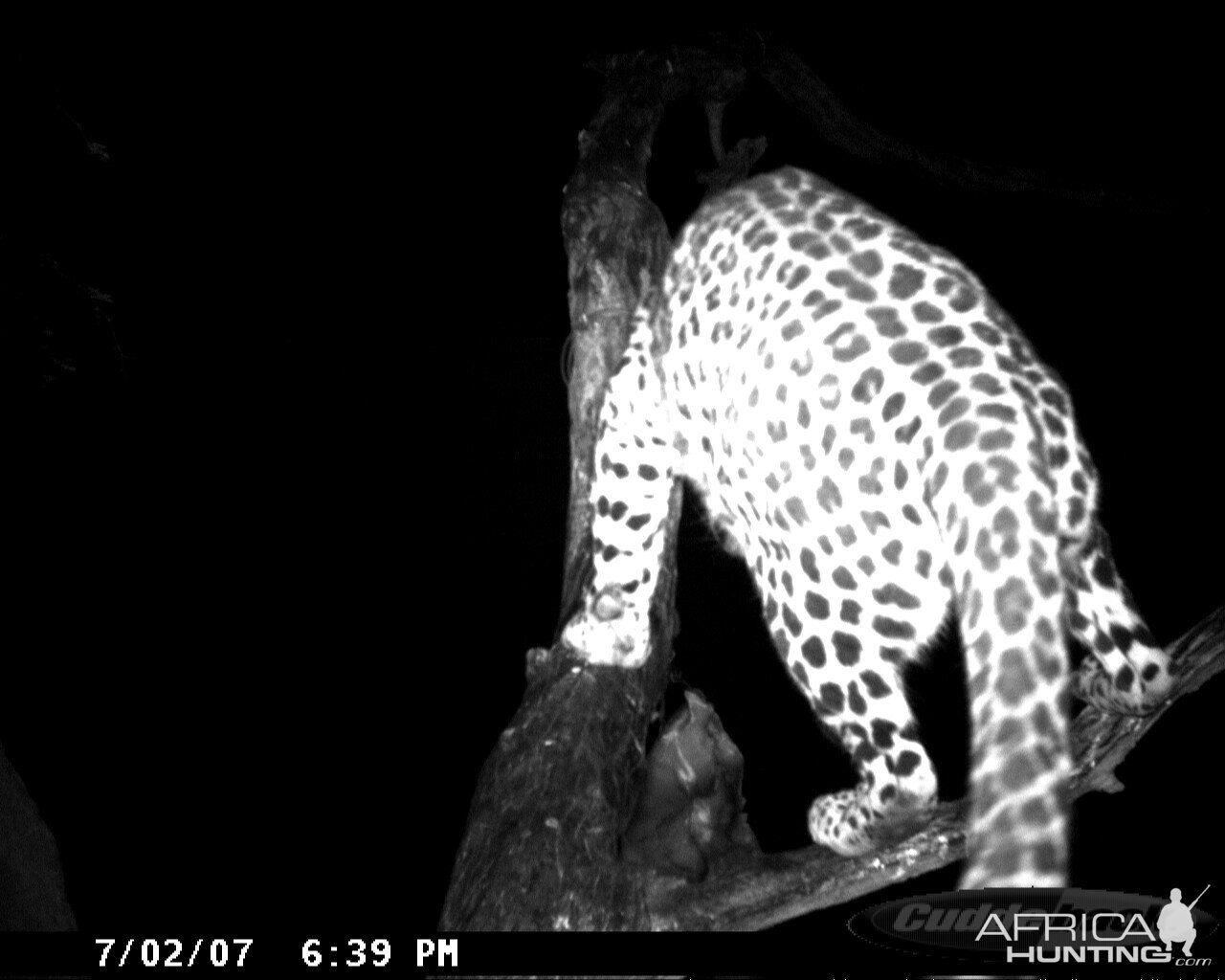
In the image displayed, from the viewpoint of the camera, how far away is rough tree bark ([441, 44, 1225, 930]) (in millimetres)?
1646

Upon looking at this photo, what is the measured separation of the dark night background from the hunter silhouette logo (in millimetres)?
702

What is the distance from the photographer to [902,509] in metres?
1.50

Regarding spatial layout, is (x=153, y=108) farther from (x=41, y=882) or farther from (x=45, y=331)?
(x=41, y=882)

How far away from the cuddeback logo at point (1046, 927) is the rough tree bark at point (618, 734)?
197mm

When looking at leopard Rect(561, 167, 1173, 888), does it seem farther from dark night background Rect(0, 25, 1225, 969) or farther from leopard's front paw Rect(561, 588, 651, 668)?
dark night background Rect(0, 25, 1225, 969)

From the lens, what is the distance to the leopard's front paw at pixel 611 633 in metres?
2.13

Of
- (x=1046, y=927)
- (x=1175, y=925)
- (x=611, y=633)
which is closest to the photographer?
(x=1046, y=927)

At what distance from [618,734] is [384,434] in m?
1.29

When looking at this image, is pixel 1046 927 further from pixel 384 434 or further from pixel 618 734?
pixel 384 434

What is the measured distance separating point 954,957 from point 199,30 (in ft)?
7.85

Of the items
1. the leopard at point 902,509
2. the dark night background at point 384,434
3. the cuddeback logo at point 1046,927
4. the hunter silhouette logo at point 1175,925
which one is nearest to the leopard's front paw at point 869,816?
the leopard at point 902,509

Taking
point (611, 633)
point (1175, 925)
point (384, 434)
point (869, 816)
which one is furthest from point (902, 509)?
point (384, 434)

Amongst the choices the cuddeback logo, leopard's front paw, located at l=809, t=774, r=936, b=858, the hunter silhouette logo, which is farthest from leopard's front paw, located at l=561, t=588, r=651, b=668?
the hunter silhouette logo

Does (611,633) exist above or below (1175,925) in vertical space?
above
